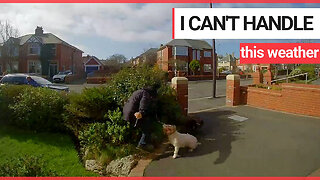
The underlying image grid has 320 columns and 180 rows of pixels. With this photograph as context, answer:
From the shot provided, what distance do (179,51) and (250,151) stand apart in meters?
34.9

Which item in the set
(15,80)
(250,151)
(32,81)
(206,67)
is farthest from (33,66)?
(250,151)

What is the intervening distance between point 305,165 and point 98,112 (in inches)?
179

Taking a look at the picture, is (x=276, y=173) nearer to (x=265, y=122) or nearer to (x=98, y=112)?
(x=265, y=122)

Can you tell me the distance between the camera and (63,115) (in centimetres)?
627

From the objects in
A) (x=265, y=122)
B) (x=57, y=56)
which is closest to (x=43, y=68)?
(x=57, y=56)

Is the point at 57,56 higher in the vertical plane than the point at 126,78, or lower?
higher

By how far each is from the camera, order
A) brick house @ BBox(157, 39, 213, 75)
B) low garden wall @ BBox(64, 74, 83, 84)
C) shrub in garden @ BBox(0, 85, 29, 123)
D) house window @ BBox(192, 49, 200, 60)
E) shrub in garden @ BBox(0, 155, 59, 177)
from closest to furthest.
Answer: shrub in garden @ BBox(0, 155, 59, 177)
shrub in garden @ BBox(0, 85, 29, 123)
low garden wall @ BBox(64, 74, 83, 84)
brick house @ BBox(157, 39, 213, 75)
house window @ BBox(192, 49, 200, 60)

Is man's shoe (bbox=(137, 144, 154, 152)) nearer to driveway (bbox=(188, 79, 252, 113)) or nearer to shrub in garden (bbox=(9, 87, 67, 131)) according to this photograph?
shrub in garden (bbox=(9, 87, 67, 131))

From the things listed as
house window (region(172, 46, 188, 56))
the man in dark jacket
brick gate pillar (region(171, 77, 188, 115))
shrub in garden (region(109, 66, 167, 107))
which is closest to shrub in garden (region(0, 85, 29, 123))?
shrub in garden (region(109, 66, 167, 107))

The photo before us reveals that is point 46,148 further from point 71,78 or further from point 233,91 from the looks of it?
point 71,78

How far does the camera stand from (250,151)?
16.4 ft

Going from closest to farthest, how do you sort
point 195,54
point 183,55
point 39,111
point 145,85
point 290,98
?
point 145,85, point 39,111, point 290,98, point 183,55, point 195,54

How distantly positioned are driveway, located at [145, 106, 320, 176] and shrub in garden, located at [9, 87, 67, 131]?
3275 millimetres

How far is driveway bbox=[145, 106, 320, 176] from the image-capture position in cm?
420
